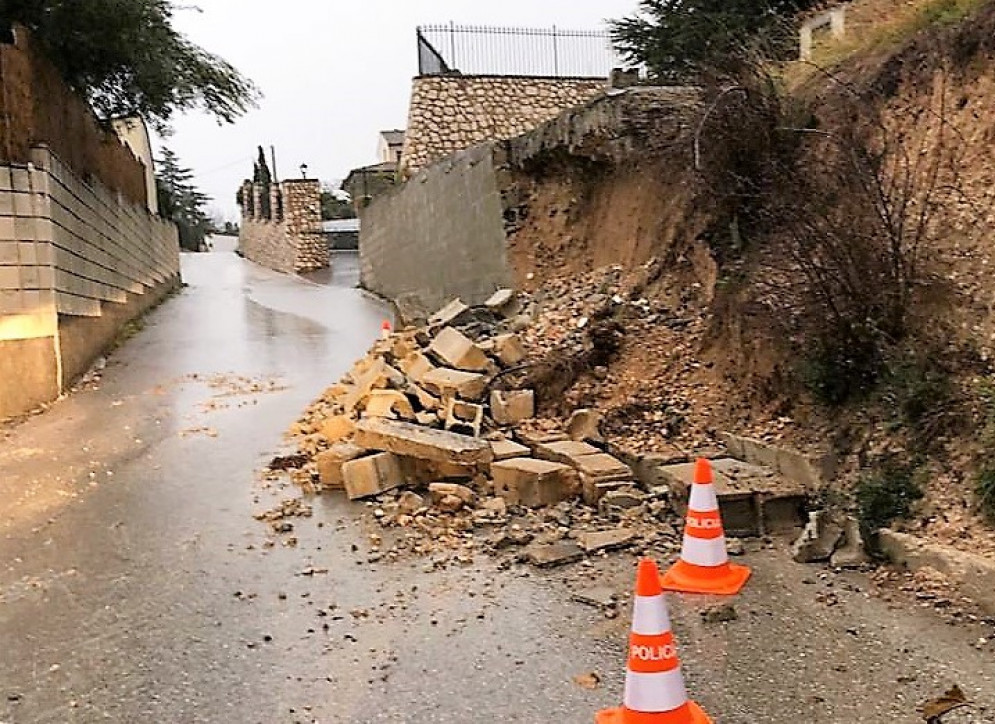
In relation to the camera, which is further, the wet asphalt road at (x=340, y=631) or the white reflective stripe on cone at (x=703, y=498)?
the white reflective stripe on cone at (x=703, y=498)

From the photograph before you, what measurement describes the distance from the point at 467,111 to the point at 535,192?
35.0 feet

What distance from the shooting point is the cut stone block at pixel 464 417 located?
274 inches

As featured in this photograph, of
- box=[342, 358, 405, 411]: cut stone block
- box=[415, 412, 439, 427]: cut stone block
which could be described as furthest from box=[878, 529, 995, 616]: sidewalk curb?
box=[342, 358, 405, 411]: cut stone block

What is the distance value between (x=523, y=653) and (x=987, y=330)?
3.23 m

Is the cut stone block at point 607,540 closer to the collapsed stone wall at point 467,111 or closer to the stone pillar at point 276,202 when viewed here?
the collapsed stone wall at point 467,111

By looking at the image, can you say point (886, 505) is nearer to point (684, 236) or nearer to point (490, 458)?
point (490, 458)

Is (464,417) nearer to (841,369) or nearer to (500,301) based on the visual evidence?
(841,369)

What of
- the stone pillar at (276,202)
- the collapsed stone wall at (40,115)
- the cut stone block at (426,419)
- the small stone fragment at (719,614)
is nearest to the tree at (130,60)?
the collapsed stone wall at (40,115)

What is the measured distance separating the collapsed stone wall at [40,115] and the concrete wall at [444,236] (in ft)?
16.8

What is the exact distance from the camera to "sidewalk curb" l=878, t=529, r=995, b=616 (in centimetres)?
392

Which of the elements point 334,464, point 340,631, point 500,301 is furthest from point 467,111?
point 340,631

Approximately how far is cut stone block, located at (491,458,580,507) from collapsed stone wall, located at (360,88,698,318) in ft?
10.2

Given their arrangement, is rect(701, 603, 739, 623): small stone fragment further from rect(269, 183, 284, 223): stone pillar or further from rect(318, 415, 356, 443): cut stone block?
rect(269, 183, 284, 223): stone pillar

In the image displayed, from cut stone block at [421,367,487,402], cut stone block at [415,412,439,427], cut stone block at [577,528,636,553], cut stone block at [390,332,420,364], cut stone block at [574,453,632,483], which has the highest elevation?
cut stone block at [390,332,420,364]
